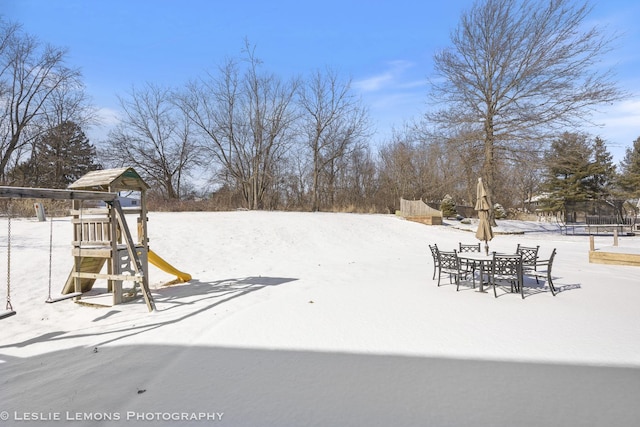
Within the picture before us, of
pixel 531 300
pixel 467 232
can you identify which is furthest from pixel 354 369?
pixel 467 232

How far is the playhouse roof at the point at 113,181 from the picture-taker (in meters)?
7.08

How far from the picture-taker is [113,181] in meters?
7.03

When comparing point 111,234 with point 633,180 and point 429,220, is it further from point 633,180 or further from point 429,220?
point 633,180

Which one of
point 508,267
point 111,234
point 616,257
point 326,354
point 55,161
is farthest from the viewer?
point 55,161

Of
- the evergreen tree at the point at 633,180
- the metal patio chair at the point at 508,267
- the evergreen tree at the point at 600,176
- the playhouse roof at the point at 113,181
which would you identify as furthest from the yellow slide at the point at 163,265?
the evergreen tree at the point at 633,180

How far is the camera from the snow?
3.08m

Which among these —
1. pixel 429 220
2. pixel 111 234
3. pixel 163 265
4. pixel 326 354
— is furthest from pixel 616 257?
pixel 111 234

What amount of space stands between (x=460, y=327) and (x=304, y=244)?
1068cm

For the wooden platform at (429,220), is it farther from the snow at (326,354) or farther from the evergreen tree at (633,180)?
the evergreen tree at (633,180)

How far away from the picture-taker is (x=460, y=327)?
5.16 m

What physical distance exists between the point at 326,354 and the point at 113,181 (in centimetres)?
559

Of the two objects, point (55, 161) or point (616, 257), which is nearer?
point (616, 257)

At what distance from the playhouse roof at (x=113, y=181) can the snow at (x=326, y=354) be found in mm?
2437

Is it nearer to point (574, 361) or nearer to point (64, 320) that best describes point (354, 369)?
point (574, 361)
